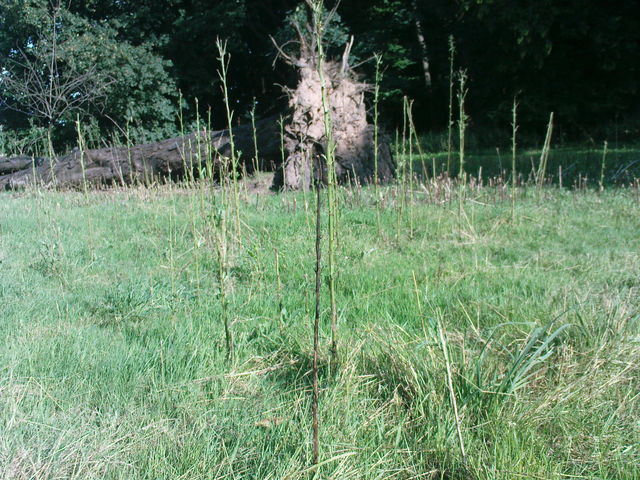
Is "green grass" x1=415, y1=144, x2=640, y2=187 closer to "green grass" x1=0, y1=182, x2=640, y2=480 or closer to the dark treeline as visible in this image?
the dark treeline

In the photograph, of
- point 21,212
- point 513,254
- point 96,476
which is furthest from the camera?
point 21,212

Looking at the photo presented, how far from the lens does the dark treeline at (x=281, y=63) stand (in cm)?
1566

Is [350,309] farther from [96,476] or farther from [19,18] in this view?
[19,18]

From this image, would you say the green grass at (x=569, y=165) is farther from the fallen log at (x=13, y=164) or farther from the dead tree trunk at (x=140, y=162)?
the fallen log at (x=13, y=164)

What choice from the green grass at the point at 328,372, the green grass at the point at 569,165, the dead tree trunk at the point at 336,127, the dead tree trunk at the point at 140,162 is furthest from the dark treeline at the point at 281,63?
the green grass at the point at 328,372

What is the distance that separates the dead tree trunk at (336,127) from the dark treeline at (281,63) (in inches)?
143

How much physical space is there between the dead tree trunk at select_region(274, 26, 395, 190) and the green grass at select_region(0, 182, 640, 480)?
215 inches

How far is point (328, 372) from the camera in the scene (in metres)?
2.25

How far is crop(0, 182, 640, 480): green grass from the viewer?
5.76 feet

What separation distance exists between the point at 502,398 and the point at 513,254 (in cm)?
281

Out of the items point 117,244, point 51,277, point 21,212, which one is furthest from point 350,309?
point 21,212

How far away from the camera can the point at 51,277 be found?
407cm

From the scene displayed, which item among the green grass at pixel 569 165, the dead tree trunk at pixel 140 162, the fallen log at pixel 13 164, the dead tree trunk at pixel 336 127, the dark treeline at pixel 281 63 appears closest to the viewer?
the green grass at pixel 569 165

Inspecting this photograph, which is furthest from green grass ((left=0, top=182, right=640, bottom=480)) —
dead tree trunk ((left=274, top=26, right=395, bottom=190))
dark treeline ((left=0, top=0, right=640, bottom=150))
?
dark treeline ((left=0, top=0, right=640, bottom=150))
